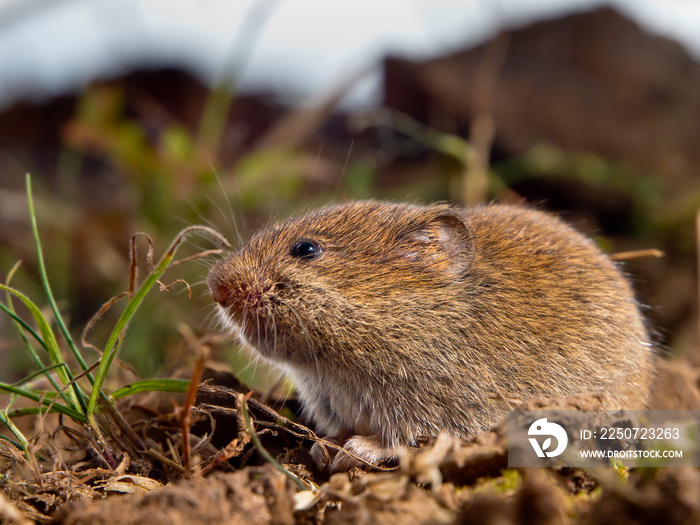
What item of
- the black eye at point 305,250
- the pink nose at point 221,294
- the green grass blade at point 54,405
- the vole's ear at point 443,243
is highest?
the vole's ear at point 443,243

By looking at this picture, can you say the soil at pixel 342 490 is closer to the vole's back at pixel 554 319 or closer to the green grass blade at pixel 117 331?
the green grass blade at pixel 117 331

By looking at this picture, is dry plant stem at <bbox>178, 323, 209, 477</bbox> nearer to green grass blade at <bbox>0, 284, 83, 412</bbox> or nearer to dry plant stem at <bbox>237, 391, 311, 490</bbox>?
dry plant stem at <bbox>237, 391, 311, 490</bbox>

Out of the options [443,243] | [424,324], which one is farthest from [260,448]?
[443,243]

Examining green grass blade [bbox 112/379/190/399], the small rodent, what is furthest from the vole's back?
green grass blade [bbox 112/379/190/399]

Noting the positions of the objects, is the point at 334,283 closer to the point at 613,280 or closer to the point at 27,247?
the point at 613,280

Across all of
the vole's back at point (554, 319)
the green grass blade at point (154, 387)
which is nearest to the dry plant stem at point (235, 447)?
the green grass blade at point (154, 387)

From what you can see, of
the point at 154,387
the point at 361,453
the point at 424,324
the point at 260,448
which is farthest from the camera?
the point at 424,324

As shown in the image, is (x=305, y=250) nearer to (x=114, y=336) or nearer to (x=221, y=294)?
(x=221, y=294)

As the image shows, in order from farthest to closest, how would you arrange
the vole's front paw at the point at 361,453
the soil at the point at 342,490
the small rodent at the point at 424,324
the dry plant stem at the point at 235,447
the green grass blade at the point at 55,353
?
the small rodent at the point at 424,324 → the vole's front paw at the point at 361,453 → the green grass blade at the point at 55,353 → the dry plant stem at the point at 235,447 → the soil at the point at 342,490
